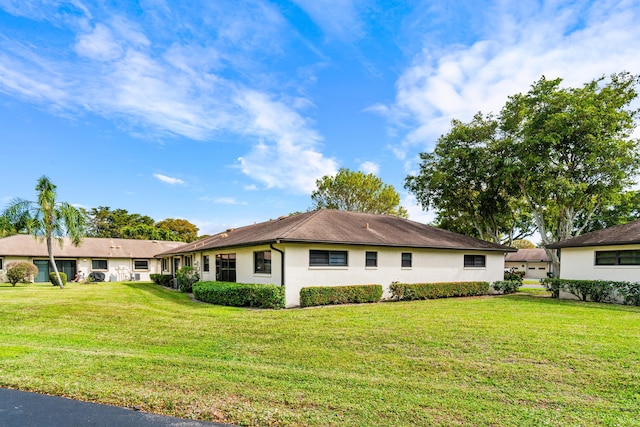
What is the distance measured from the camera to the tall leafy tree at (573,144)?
18516 millimetres

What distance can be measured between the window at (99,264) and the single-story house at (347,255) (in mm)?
14558

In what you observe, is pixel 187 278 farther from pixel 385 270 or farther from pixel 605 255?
pixel 605 255

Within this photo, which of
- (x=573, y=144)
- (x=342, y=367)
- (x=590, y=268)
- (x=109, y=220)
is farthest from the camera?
(x=109, y=220)

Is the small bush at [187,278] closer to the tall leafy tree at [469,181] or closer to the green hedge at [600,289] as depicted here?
the tall leafy tree at [469,181]

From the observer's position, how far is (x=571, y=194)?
1916 centimetres

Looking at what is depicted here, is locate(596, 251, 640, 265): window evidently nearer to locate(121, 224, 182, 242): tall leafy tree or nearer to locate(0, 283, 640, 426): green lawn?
locate(0, 283, 640, 426): green lawn

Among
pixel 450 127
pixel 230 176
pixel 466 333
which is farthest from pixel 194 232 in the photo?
pixel 466 333

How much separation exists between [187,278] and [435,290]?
13724 millimetres

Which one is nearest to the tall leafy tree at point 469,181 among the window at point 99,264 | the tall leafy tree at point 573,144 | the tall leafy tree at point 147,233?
the tall leafy tree at point 573,144

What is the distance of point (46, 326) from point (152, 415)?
7276 mm

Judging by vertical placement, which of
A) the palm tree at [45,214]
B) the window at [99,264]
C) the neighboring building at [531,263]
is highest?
the palm tree at [45,214]

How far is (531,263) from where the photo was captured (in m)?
43.7

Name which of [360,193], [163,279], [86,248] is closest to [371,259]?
[163,279]

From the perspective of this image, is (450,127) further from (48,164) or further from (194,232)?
(194,232)
